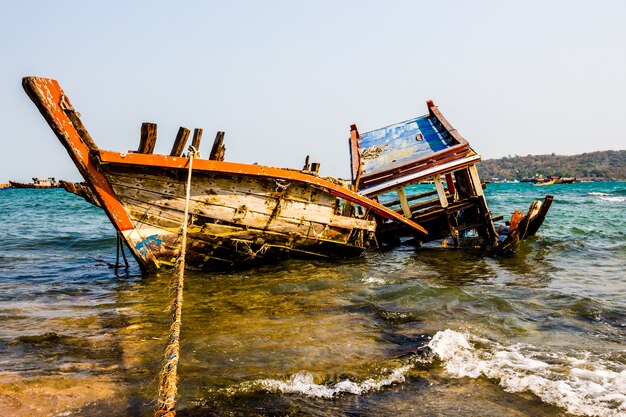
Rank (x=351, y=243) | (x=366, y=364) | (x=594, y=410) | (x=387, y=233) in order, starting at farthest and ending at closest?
(x=387, y=233), (x=351, y=243), (x=366, y=364), (x=594, y=410)

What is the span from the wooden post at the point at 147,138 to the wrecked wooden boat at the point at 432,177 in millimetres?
4246

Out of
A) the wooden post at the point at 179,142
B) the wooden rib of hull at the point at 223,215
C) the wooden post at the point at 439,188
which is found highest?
the wooden post at the point at 179,142

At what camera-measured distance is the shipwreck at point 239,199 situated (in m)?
7.18

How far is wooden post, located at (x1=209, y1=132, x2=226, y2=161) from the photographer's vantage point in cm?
781

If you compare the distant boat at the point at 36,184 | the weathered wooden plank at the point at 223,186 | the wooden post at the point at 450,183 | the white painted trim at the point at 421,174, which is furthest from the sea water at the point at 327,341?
the distant boat at the point at 36,184

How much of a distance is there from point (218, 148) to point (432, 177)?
15.2 ft

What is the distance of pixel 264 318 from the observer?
235 inches

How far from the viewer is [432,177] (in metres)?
10.4

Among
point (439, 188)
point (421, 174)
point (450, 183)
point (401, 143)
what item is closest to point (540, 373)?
point (421, 174)

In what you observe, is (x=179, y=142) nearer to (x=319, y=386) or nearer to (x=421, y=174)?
(x=319, y=386)

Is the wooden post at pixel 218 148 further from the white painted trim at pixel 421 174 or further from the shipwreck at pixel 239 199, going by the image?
the white painted trim at pixel 421 174

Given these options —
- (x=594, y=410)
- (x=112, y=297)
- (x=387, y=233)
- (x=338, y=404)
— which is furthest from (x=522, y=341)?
(x=387, y=233)

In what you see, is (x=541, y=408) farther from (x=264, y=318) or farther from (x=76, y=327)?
(x=76, y=327)

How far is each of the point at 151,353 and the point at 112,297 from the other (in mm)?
2943
